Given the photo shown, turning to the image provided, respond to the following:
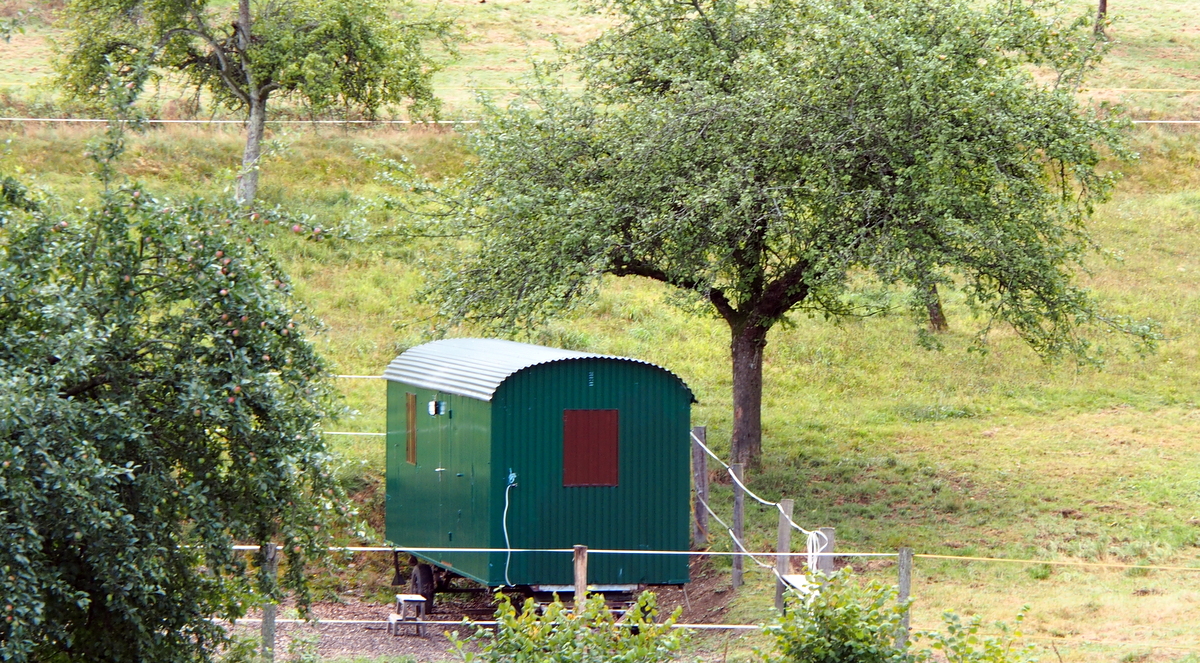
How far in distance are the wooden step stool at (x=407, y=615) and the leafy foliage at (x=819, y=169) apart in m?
4.07

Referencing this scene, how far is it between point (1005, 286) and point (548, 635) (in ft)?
31.7

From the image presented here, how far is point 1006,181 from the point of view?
46.4 feet

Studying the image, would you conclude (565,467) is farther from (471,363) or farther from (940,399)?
(940,399)

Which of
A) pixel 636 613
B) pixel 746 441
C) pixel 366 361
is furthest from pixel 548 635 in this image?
pixel 366 361

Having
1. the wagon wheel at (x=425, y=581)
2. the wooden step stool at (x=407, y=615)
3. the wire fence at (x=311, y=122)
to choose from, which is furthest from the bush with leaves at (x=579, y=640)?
the wire fence at (x=311, y=122)

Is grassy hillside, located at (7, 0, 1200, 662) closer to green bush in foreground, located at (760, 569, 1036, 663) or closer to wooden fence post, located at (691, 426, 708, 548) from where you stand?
wooden fence post, located at (691, 426, 708, 548)

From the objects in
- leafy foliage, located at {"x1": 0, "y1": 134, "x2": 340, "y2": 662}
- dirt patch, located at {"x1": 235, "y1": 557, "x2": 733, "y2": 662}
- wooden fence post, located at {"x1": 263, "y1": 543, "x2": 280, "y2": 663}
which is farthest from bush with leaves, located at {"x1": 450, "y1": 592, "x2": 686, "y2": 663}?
dirt patch, located at {"x1": 235, "y1": 557, "x2": 733, "y2": 662}

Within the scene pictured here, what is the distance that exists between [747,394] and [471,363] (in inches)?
243

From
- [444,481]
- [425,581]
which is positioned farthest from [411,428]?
[425,581]

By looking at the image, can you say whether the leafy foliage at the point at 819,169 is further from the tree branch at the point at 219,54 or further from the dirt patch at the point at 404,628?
the tree branch at the point at 219,54

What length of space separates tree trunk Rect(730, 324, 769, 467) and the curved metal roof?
467 cm

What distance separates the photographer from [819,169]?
47.8 ft

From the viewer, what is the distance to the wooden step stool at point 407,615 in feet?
39.7

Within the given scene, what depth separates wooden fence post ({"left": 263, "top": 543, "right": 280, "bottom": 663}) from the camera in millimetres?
8831
